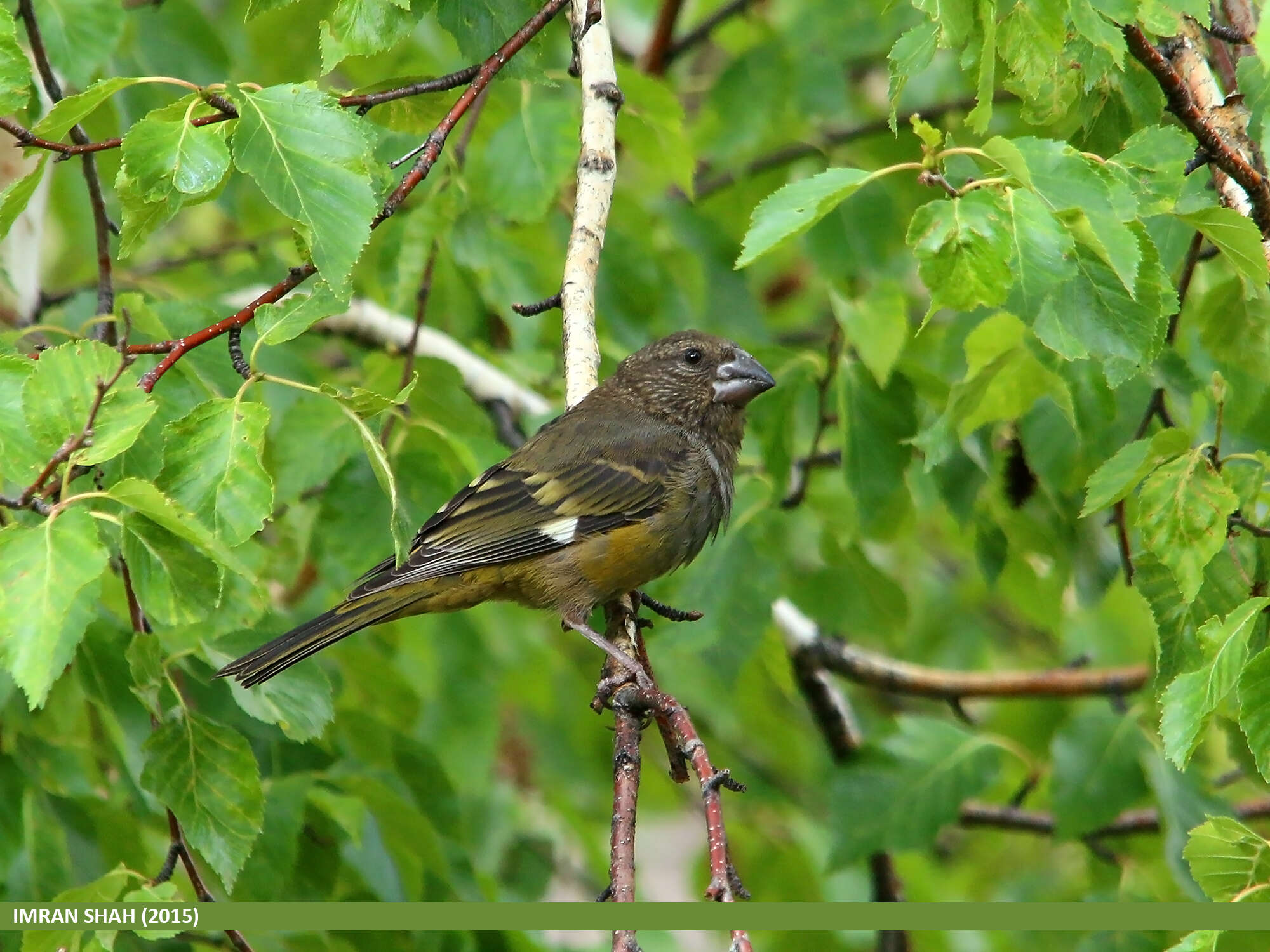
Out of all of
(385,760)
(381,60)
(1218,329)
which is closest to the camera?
(1218,329)

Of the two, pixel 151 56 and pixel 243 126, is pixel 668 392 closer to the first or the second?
pixel 151 56

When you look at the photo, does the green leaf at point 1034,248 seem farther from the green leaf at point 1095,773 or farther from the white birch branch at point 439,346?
the white birch branch at point 439,346

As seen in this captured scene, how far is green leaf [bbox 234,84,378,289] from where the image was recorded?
252cm

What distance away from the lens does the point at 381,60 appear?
5.18m

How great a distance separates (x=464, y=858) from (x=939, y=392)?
210cm

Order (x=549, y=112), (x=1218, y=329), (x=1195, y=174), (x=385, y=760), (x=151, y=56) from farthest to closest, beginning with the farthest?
(x=151, y=56), (x=549, y=112), (x=385, y=760), (x=1195, y=174), (x=1218, y=329)

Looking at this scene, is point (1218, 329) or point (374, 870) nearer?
point (1218, 329)

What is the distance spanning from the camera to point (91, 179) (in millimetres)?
3545

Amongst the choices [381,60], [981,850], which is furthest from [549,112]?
[981,850]

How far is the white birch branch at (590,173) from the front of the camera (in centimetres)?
373

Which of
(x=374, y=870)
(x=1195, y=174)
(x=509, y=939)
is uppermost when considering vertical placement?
(x=1195, y=174)

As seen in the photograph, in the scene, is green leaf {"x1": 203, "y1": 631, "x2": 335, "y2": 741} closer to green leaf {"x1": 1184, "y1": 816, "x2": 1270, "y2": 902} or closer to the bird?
the bird

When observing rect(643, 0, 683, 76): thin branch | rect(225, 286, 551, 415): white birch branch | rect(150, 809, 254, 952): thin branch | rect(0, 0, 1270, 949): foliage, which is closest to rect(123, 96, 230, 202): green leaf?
rect(0, 0, 1270, 949): foliage

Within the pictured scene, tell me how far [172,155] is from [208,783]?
4.46 feet
